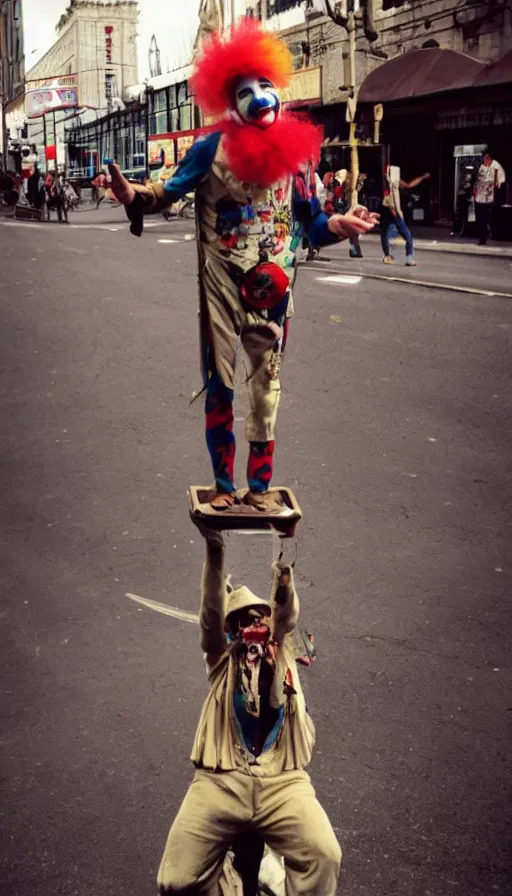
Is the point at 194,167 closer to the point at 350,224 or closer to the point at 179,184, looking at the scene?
the point at 179,184

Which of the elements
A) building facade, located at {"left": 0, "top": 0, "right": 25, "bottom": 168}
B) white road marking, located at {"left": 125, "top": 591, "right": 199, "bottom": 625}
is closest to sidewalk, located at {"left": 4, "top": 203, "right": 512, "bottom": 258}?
white road marking, located at {"left": 125, "top": 591, "right": 199, "bottom": 625}

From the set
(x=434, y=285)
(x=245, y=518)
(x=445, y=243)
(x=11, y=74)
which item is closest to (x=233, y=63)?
(x=245, y=518)

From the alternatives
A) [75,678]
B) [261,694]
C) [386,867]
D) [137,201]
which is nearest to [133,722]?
[75,678]

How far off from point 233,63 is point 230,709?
2.12 m

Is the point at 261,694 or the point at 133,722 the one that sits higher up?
the point at 261,694

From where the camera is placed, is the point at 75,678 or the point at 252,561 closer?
the point at 75,678

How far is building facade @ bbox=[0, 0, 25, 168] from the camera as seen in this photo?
2088 inches

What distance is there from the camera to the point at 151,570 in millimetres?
6223

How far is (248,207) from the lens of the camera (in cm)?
283

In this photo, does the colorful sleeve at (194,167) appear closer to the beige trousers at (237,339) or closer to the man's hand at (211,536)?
the beige trousers at (237,339)

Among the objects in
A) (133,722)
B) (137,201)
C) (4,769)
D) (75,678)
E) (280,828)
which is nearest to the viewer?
(137,201)

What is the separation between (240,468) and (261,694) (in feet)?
14.3

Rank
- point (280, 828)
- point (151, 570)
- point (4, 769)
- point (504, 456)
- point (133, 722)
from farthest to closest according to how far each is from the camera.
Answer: point (504, 456) < point (151, 570) < point (133, 722) < point (4, 769) < point (280, 828)

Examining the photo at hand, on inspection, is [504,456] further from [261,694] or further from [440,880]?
[261,694]
